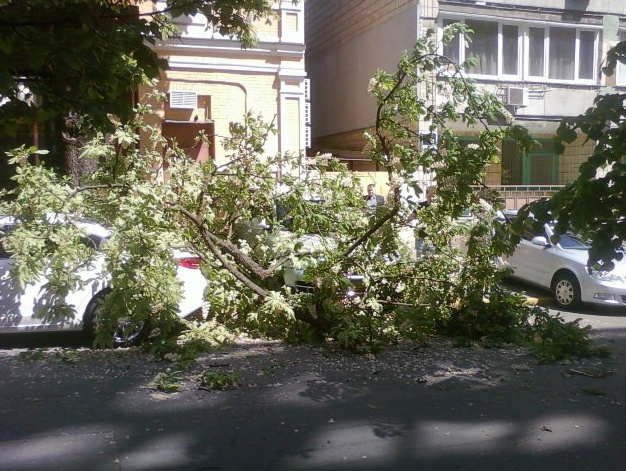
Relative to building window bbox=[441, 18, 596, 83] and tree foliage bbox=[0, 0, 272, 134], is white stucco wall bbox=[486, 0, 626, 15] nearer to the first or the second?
building window bbox=[441, 18, 596, 83]

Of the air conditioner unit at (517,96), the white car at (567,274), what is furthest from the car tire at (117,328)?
the air conditioner unit at (517,96)

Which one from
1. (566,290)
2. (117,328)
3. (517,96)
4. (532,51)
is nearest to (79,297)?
(117,328)

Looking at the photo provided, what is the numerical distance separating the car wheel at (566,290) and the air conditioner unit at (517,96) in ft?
27.8

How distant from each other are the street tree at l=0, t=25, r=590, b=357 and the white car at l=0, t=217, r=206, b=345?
24 cm

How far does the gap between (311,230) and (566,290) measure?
19.0ft

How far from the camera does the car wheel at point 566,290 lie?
1127 centimetres

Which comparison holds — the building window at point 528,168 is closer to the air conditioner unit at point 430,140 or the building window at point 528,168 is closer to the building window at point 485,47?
the building window at point 485,47

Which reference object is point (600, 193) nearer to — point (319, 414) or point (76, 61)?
point (319, 414)

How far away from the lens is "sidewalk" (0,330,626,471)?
4.62m

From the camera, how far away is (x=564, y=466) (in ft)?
15.0

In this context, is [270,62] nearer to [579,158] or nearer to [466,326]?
[466,326]

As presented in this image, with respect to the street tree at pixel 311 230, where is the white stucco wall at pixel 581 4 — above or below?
above

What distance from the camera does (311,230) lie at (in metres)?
7.69

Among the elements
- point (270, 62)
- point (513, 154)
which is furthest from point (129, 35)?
point (513, 154)
